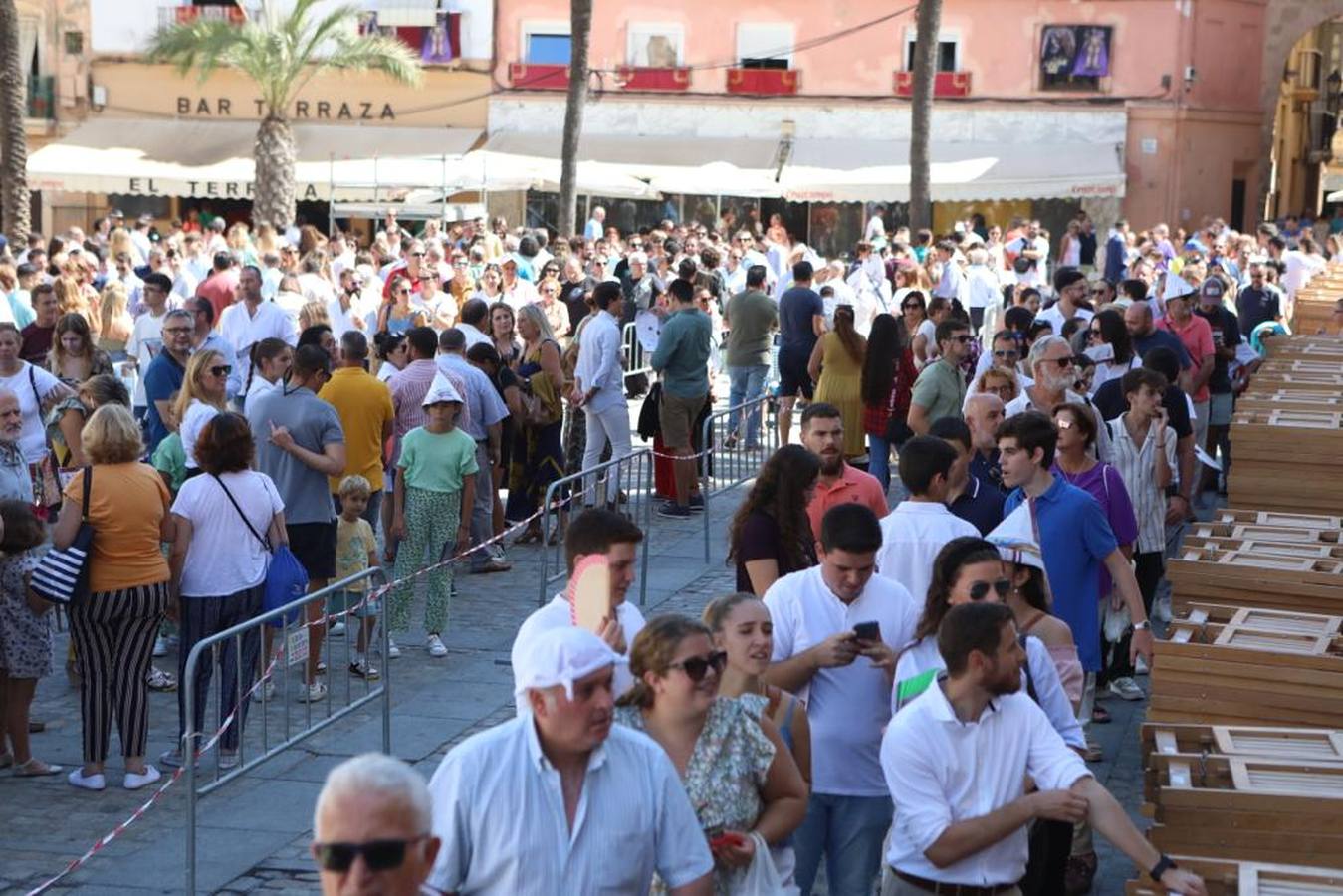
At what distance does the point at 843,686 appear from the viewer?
6746mm

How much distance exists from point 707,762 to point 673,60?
4398 centimetres

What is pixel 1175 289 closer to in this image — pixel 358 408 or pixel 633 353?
pixel 633 353

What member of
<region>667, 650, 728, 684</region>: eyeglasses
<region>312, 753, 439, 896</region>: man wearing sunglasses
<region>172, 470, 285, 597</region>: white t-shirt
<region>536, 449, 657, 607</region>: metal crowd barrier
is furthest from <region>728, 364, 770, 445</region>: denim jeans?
<region>312, 753, 439, 896</region>: man wearing sunglasses

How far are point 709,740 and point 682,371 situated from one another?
416 inches

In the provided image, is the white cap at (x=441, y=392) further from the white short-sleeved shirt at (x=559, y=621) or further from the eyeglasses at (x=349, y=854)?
the eyeglasses at (x=349, y=854)

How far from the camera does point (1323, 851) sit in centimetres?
609

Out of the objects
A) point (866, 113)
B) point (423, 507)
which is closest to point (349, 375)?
point (423, 507)

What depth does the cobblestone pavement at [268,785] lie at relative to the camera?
8.31 metres

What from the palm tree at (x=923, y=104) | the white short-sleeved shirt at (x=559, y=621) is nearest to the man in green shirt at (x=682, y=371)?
the white short-sleeved shirt at (x=559, y=621)

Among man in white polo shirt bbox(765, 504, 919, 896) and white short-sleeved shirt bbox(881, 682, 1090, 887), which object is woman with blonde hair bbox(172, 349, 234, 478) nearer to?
man in white polo shirt bbox(765, 504, 919, 896)

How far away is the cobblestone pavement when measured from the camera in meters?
8.31

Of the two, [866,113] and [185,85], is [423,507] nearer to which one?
[866,113]

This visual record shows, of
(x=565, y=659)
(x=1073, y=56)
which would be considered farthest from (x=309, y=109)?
(x=565, y=659)

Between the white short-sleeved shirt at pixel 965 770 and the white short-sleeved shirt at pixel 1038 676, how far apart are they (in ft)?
1.54
